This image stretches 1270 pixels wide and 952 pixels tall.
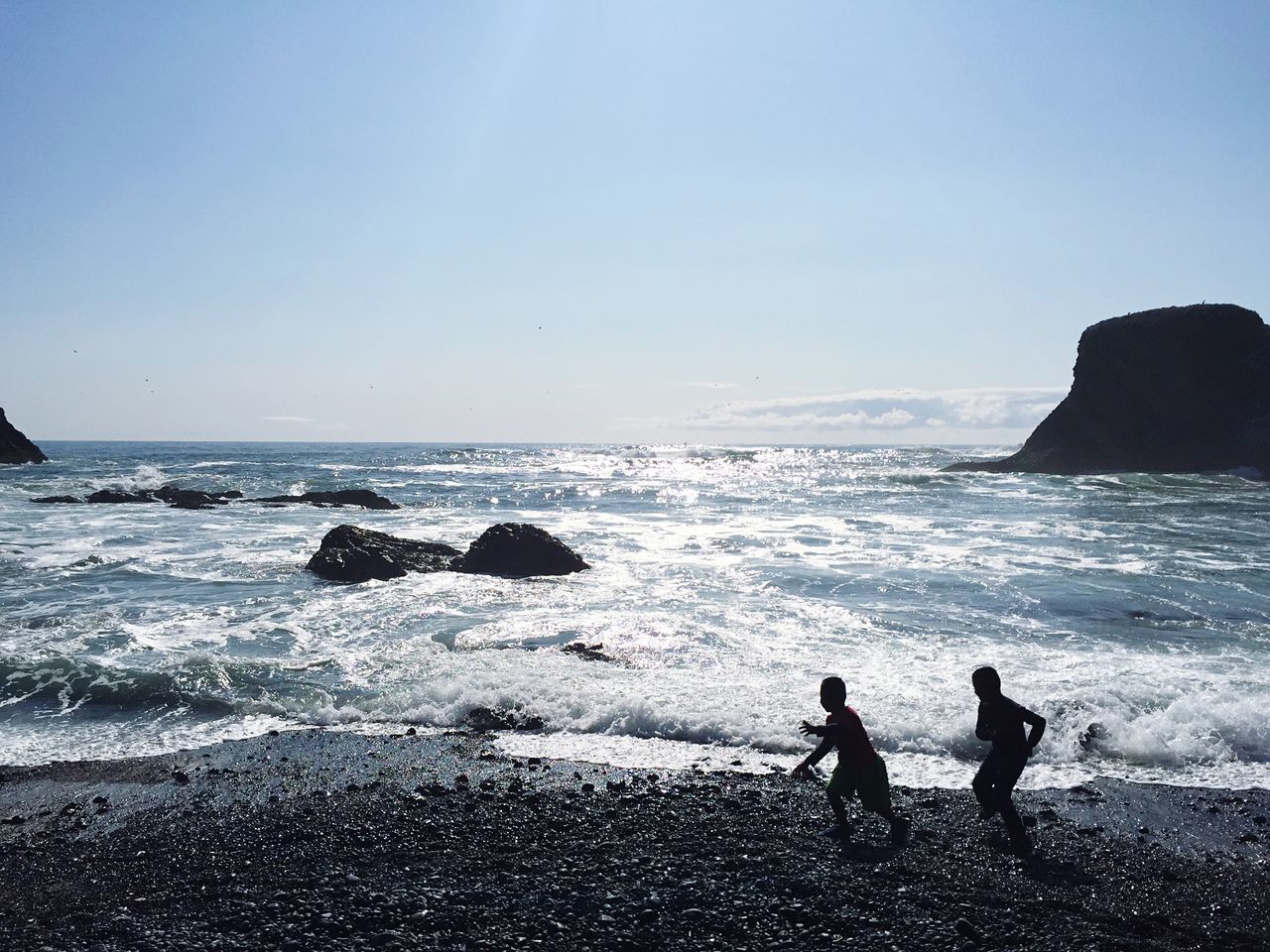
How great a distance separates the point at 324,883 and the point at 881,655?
9652 mm

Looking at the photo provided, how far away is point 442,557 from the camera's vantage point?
22.5 meters

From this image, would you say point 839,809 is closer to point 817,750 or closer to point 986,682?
point 817,750

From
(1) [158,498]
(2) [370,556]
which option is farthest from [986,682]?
(1) [158,498]

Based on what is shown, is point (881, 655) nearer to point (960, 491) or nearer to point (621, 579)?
point (621, 579)

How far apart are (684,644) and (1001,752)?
7.32 m

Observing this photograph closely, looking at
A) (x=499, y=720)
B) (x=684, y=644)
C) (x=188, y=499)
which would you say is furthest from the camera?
(x=188, y=499)

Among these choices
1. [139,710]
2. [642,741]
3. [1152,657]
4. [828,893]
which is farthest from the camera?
[1152,657]

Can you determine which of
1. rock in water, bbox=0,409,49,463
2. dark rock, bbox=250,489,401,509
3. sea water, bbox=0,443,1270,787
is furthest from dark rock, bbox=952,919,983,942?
rock in water, bbox=0,409,49,463

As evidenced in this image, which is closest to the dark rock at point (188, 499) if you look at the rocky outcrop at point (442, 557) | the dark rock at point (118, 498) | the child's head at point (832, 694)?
the dark rock at point (118, 498)

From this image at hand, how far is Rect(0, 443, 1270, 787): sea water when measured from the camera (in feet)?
30.8

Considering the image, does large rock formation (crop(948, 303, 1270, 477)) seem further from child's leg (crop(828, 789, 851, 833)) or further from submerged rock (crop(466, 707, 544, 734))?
child's leg (crop(828, 789, 851, 833))

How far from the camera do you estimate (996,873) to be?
6.10 m

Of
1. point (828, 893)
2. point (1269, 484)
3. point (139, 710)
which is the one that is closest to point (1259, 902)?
point (828, 893)

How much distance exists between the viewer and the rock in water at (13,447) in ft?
273
